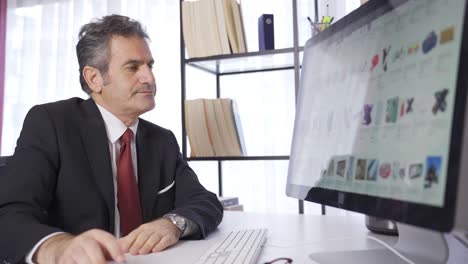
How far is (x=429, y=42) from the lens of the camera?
0.55m

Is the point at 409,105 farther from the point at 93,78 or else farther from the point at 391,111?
the point at 93,78

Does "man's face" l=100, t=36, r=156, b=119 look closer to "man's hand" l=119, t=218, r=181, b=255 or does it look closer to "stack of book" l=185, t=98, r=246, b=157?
"stack of book" l=185, t=98, r=246, b=157

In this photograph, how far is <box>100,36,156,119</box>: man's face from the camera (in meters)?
1.42

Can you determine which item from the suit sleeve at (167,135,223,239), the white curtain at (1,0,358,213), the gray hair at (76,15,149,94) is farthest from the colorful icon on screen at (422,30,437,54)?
the white curtain at (1,0,358,213)

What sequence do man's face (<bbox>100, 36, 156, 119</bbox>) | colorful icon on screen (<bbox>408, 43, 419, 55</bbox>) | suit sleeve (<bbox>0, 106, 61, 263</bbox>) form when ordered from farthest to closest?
1. man's face (<bbox>100, 36, 156, 119</bbox>)
2. suit sleeve (<bbox>0, 106, 61, 263</bbox>)
3. colorful icon on screen (<bbox>408, 43, 419, 55</bbox>)

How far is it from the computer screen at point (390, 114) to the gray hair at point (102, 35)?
82 cm

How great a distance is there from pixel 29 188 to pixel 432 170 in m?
0.90

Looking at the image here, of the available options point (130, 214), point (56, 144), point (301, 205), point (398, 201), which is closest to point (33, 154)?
point (56, 144)

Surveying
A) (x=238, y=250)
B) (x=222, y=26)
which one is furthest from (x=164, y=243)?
(x=222, y=26)

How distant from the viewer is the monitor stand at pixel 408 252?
2.04 ft

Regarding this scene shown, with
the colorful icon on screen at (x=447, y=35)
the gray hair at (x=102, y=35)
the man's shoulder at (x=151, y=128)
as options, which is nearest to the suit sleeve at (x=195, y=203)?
the man's shoulder at (x=151, y=128)

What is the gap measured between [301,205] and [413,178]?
1351 mm

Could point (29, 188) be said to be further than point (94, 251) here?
Yes

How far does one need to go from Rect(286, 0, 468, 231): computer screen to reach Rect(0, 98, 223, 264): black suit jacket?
41 cm
